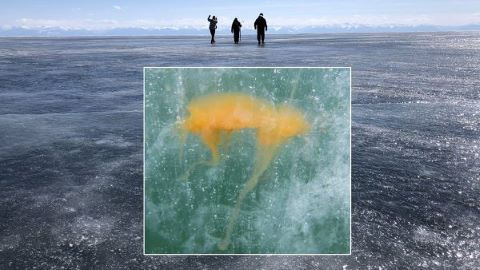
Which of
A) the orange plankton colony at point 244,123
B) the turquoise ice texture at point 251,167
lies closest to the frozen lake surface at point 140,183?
the turquoise ice texture at point 251,167

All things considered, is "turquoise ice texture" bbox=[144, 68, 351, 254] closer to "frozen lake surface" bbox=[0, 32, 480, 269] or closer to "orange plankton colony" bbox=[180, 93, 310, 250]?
"orange plankton colony" bbox=[180, 93, 310, 250]

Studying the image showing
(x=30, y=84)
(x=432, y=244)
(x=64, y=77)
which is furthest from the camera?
(x=64, y=77)

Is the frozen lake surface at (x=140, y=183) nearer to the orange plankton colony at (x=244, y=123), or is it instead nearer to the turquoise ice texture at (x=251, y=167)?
the turquoise ice texture at (x=251, y=167)

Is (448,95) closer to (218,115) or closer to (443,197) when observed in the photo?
(443,197)

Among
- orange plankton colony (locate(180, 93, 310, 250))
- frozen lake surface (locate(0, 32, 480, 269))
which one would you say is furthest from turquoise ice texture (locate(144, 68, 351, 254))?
frozen lake surface (locate(0, 32, 480, 269))

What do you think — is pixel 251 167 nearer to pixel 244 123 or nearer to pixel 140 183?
pixel 244 123

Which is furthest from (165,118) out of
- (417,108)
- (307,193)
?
(417,108)
